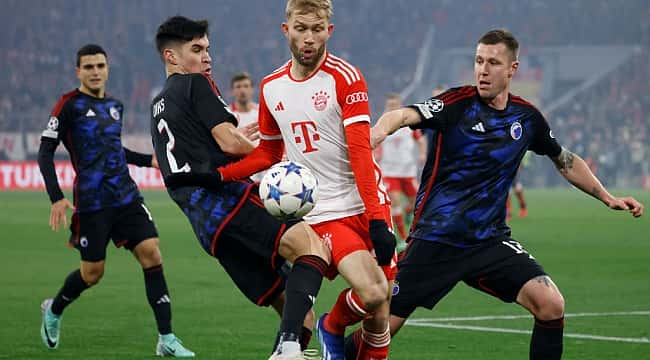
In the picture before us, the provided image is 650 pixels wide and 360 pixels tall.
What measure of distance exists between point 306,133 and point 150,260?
2.78 m

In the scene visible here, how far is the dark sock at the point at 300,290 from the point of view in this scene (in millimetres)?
5598

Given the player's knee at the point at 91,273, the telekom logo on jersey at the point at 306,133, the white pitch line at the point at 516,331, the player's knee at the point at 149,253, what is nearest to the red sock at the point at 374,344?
the telekom logo on jersey at the point at 306,133

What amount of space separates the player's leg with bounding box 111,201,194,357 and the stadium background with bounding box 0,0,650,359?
3560 millimetres

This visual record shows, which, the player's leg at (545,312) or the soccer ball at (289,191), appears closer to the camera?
the soccer ball at (289,191)

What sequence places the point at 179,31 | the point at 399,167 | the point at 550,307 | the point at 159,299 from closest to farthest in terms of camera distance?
the point at 550,307 < the point at 179,31 < the point at 159,299 < the point at 399,167

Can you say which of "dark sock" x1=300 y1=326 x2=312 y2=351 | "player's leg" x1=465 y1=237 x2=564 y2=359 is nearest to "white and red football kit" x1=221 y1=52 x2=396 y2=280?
"dark sock" x1=300 y1=326 x2=312 y2=351

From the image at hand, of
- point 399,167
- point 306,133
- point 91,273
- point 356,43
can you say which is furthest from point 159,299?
point 356,43

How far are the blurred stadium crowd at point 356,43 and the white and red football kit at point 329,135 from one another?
32.8m

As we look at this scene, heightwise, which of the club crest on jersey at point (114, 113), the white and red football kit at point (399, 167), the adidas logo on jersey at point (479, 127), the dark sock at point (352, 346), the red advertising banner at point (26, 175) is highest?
the adidas logo on jersey at point (479, 127)

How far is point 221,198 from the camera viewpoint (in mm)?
6230

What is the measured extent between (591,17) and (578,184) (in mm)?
44700

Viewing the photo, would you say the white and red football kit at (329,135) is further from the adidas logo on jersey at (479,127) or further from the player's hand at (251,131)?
the adidas logo on jersey at (479,127)

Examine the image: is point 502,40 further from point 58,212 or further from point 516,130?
point 58,212

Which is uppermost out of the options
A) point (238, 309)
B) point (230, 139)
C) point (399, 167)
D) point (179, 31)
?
point (179, 31)
